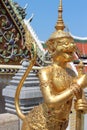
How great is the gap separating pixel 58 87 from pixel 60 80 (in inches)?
1.9

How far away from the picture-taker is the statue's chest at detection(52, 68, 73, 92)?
211 cm

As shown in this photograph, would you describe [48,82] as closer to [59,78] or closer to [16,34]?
[59,78]

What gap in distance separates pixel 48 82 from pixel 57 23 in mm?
424

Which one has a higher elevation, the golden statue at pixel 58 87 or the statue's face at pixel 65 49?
the statue's face at pixel 65 49

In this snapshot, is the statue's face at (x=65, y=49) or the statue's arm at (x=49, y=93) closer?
the statue's arm at (x=49, y=93)

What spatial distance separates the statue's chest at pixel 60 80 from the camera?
2107mm

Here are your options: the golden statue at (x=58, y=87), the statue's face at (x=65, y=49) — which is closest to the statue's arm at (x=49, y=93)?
the golden statue at (x=58, y=87)

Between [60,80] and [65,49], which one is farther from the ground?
[65,49]

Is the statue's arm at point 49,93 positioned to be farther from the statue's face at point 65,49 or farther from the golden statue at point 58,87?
the statue's face at point 65,49

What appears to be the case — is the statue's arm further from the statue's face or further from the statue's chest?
the statue's face

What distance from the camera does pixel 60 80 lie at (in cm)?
211

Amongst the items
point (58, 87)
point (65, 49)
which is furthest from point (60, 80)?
point (65, 49)

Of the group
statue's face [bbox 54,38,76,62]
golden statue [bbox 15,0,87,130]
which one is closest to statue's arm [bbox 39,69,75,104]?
golden statue [bbox 15,0,87,130]

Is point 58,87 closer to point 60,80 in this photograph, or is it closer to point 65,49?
point 60,80
